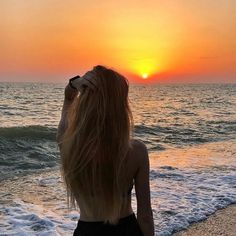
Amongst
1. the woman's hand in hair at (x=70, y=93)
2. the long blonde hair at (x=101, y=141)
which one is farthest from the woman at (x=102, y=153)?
the woman's hand in hair at (x=70, y=93)

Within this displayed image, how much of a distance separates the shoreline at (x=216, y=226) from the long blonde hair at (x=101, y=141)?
162 inches

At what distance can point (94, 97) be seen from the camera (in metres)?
2.30

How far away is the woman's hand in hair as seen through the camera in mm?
2590

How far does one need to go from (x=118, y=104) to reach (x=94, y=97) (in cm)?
13

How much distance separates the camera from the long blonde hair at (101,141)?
2.29m

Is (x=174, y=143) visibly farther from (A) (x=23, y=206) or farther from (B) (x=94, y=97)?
(B) (x=94, y=97)

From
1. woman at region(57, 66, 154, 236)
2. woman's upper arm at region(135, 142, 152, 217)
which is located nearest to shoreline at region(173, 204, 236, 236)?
woman's upper arm at region(135, 142, 152, 217)

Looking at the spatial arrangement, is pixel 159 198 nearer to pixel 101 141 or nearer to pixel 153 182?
pixel 153 182

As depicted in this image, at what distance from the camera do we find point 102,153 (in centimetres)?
232

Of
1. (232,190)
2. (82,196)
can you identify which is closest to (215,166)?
(232,190)

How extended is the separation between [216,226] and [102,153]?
182 inches

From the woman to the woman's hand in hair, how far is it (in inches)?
4.6

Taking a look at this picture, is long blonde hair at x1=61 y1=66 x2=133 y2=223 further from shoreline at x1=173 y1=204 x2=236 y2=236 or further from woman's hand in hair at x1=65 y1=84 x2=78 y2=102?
shoreline at x1=173 y1=204 x2=236 y2=236

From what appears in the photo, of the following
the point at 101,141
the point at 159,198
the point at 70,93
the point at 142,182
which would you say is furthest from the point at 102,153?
the point at 159,198
